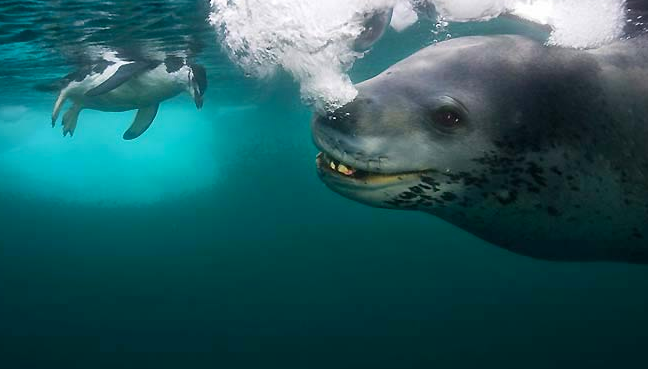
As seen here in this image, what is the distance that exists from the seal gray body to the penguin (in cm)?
879

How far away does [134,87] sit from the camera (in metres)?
12.5

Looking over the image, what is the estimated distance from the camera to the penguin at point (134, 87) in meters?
12.0

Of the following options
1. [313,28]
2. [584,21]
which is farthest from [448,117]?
[313,28]

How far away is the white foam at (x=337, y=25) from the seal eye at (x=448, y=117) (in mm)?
474

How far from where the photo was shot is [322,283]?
2944cm

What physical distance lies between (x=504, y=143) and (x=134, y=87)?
1137 centimetres

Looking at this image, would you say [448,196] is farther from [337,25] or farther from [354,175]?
[337,25]

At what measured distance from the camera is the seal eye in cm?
278

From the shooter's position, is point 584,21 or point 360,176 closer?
point 360,176

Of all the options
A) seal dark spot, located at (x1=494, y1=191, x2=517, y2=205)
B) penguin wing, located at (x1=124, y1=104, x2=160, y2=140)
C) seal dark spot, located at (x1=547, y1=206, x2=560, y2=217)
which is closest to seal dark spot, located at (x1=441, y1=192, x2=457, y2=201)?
seal dark spot, located at (x1=494, y1=191, x2=517, y2=205)

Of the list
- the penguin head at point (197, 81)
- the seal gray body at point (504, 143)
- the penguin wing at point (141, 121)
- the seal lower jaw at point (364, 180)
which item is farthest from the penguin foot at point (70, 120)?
the seal gray body at point (504, 143)

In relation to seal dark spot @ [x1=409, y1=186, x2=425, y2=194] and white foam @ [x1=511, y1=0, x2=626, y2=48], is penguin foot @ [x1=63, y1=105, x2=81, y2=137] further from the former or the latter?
seal dark spot @ [x1=409, y1=186, x2=425, y2=194]

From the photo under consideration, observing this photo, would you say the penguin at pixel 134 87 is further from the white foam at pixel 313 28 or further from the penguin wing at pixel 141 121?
the white foam at pixel 313 28

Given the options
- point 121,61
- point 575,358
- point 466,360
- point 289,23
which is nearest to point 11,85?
point 121,61
